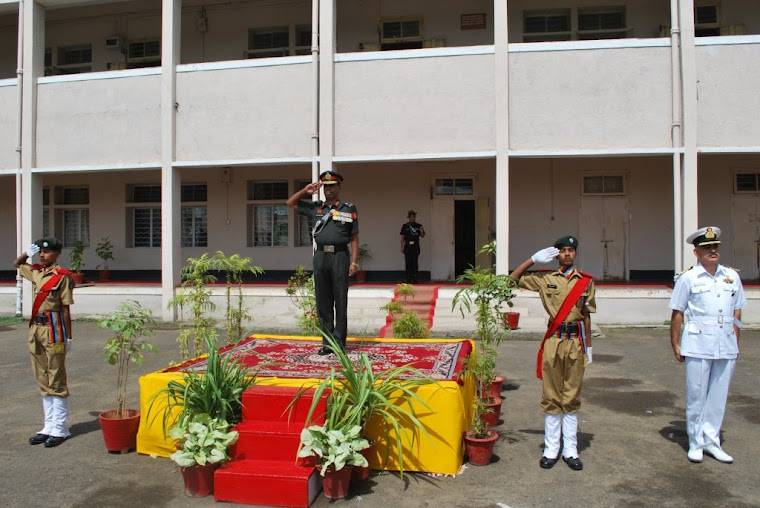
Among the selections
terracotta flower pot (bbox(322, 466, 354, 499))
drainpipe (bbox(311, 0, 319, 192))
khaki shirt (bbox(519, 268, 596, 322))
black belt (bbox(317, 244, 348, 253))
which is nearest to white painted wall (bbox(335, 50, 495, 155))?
drainpipe (bbox(311, 0, 319, 192))

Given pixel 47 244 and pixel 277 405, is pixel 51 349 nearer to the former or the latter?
pixel 47 244

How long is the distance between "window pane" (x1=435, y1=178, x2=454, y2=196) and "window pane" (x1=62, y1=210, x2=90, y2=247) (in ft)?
29.7

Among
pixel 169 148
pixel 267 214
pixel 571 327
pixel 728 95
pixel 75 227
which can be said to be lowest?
pixel 571 327

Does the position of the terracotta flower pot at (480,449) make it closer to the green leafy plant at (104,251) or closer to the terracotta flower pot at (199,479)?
the terracotta flower pot at (199,479)

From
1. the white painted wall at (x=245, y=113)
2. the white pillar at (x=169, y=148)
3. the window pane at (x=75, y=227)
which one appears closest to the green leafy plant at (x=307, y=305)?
the white painted wall at (x=245, y=113)

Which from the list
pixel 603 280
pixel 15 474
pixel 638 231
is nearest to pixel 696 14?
pixel 638 231

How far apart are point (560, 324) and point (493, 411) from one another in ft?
3.82

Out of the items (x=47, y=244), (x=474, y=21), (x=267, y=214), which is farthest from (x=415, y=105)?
(x=47, y=244)

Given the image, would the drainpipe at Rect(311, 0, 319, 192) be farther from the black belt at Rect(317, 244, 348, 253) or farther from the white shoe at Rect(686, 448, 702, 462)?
the white shoe at Rect(686, 448, 702, 462)

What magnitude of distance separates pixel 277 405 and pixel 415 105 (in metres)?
7.92

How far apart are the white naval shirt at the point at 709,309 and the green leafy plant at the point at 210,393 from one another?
3.36 m

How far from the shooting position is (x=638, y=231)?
13195mm

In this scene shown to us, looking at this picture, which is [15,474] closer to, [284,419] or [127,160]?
[284,419]

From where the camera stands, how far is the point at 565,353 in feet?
14.3
